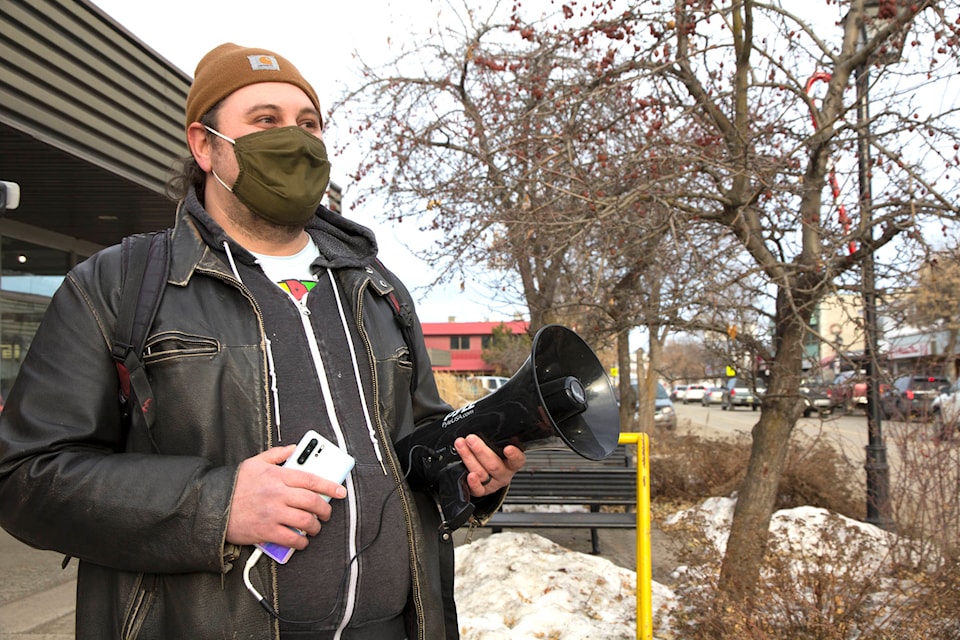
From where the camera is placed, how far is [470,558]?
19.6ft

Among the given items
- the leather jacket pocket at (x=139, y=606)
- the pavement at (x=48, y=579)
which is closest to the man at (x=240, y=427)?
the leather jacket pocket at (x=139, y=606)

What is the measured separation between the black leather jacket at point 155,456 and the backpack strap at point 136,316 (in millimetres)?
19

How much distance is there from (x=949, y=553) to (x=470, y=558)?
10.7 ft

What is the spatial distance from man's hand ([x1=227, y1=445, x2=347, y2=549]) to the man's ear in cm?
86

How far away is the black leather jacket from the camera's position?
1430 mm

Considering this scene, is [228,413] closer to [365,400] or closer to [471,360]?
[365,400]

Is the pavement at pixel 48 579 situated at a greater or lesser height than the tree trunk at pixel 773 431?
lesser

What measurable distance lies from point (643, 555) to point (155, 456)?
3.28 metres

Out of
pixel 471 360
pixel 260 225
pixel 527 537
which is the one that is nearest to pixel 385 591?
pixel 260 225

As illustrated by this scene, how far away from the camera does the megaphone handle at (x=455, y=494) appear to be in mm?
1710

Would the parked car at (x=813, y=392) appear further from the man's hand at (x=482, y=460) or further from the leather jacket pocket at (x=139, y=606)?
the leather jacket pocket at (x=139, y=606)

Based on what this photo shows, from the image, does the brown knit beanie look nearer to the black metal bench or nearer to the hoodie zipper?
the hoodie zipper

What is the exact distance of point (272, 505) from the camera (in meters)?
1.46

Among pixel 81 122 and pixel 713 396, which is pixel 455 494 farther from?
pixel 713 396
